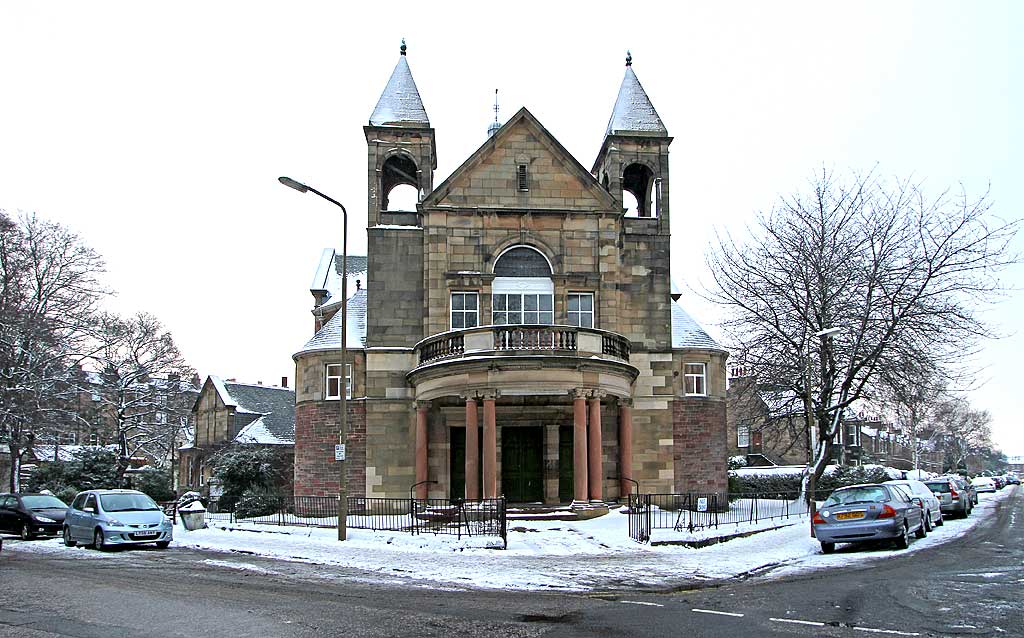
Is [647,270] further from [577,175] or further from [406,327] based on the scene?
[406,327]

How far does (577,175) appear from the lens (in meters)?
33.2

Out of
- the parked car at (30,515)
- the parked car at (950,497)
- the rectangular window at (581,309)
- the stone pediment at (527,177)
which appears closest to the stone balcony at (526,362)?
the rectangular window at (581,309)

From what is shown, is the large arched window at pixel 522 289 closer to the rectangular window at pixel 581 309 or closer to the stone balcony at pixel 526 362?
the rectangular window at pixel 581 309

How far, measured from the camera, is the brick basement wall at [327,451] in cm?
3241

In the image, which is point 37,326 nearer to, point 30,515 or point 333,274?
point 30,515

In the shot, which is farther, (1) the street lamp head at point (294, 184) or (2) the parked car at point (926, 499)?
(2) the parked car at point (926, 499)

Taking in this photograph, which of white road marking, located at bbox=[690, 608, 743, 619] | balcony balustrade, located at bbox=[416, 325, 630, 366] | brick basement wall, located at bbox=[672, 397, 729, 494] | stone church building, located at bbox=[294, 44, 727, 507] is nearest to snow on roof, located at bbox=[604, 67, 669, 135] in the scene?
stone church building, located at bbox=[294, 44, 727, 507]

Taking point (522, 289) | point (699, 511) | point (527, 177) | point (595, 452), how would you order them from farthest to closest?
1. point (527, 177)
2. point (522, 289)
3. point (699, 511)
4. point (595, 452)

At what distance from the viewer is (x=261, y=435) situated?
6159 centimetres

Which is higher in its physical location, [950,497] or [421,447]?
[421,447]

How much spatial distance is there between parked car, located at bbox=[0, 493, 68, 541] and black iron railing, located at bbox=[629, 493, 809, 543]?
1654 cm

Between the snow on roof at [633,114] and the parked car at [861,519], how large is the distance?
58.4 ft

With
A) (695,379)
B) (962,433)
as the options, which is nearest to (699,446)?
(695,379)

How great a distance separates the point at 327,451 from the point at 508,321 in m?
7.62
